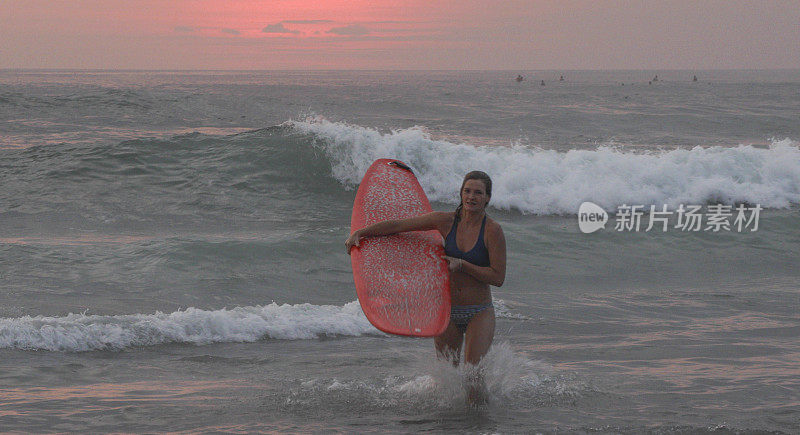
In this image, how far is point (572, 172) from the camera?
15.1 metres

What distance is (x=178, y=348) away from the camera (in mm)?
6164

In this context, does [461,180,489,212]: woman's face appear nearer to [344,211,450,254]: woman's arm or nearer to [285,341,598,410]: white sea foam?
[344,211,450,254]: woman's arm

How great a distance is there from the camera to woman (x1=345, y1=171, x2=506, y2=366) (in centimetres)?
438

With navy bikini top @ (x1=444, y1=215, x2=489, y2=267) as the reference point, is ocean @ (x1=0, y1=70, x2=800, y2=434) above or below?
below

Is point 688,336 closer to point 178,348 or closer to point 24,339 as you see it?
point 178,348

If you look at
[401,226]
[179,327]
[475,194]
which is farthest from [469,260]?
[179,327]

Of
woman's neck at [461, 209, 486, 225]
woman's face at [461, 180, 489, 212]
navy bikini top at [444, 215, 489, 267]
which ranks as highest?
woman's face at [461, 180, 489, 212]

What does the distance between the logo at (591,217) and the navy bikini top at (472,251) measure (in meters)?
7.47

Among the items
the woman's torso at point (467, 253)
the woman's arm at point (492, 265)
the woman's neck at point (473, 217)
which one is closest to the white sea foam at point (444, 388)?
the woman's torso at point (467, 253)

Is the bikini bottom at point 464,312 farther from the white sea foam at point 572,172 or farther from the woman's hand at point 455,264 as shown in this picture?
the white sea foam at point 572,172

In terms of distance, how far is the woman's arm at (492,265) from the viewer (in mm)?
4352

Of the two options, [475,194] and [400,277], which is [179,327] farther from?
[475,194]

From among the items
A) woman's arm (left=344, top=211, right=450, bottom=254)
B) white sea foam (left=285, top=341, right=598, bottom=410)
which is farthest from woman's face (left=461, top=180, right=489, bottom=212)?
white sea foam (left=285, top=341, right=598, bottom=410)

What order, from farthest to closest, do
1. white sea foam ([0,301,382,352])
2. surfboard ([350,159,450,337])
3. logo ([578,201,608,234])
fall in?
1. logo ([578,201,608,234])
2. white sea foam ([0,301,382,352])
3. surfboard ([350,159,450,337])
